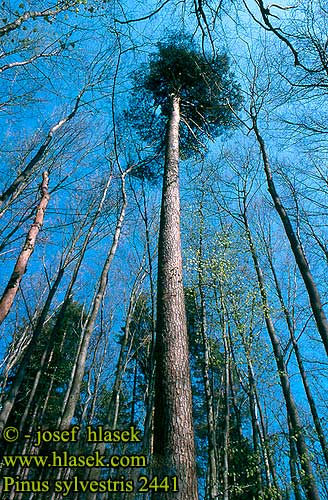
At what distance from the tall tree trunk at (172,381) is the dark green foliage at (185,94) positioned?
5.22m

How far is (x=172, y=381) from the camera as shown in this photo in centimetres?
277

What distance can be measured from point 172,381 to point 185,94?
330 inches

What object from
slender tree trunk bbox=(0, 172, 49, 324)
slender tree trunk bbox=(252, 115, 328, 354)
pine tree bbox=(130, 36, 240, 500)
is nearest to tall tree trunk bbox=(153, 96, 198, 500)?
pine tree bbox=(130, 36, 240, 500)

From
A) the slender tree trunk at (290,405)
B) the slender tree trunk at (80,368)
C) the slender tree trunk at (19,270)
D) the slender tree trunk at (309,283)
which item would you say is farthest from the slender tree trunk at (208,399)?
the slender tree trunk at (19,270)

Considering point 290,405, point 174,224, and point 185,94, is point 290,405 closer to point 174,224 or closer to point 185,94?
point 174,224

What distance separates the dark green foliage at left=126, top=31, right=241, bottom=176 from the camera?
8102 millimetres

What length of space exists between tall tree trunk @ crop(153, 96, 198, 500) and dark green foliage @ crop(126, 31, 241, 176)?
522 cm

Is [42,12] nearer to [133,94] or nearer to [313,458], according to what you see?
[133,94]

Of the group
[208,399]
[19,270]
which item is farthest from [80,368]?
[208,399]

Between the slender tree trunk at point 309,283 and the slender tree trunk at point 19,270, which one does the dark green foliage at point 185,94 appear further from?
the slender tree trunk at point 19,270

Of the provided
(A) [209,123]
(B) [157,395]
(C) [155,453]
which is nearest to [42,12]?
(A) [209,123]

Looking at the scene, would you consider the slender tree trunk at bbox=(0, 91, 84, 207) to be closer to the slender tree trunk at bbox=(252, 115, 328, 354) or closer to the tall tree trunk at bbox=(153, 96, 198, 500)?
the tall tree trunk at bbox=(153, 96, 198, 500)

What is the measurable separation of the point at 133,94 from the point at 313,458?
10.4 m

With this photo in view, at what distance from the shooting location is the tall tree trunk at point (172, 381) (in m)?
2.26
